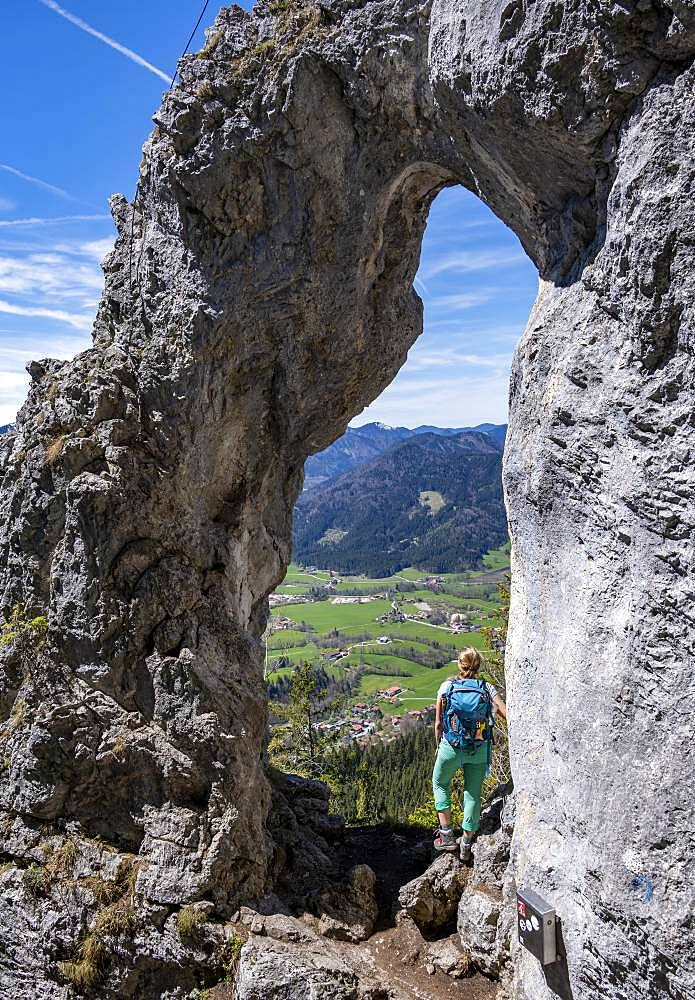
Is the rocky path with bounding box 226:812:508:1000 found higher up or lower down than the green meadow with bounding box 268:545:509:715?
higher up

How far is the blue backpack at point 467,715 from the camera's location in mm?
9750

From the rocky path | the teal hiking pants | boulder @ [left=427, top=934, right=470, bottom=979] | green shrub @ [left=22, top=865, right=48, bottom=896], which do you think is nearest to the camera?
the rocky path

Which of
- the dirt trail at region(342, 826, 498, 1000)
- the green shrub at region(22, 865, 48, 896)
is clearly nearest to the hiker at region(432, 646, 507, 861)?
the dirt trail at region(342, 826, 498, 1000)

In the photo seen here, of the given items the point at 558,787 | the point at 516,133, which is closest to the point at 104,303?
the point at 516,133

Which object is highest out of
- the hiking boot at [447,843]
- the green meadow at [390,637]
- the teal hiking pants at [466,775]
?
the teal hiking pants at [466,775]

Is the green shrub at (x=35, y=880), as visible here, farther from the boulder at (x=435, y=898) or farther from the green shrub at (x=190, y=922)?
the boulder at (x=435, y=898)

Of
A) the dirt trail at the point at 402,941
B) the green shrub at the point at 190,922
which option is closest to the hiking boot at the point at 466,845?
the dirt trail at the point at 402,941

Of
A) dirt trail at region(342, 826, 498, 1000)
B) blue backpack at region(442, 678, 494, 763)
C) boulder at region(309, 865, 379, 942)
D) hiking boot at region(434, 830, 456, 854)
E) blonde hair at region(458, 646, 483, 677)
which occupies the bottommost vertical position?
dirt trail at region(342, 826, 498, 1000)

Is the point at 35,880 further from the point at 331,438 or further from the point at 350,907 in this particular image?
the point at 331,438

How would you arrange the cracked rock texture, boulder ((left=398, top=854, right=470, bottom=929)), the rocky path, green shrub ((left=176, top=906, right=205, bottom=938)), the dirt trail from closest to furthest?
the cracked rock texture < the rocky path < the dirt trail < green shrub ((left=176, top=906, right=205, bottom=938)) < boulder ((left=398, top=854, right=470, bottom=929))

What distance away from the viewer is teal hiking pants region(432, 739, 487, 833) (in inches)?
394

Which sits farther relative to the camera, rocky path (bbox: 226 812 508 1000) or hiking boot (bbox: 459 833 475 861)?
hiking boot (bbox: 459 833 475 861)

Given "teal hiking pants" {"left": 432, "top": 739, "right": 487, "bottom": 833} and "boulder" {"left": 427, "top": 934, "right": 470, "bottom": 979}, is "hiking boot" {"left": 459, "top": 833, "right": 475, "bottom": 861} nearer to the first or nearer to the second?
"teal hiking pants" {"left": 432, "top": 739, "right": 487, "bottom": 833}

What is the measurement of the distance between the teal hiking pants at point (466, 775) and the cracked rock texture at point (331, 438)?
193cm
